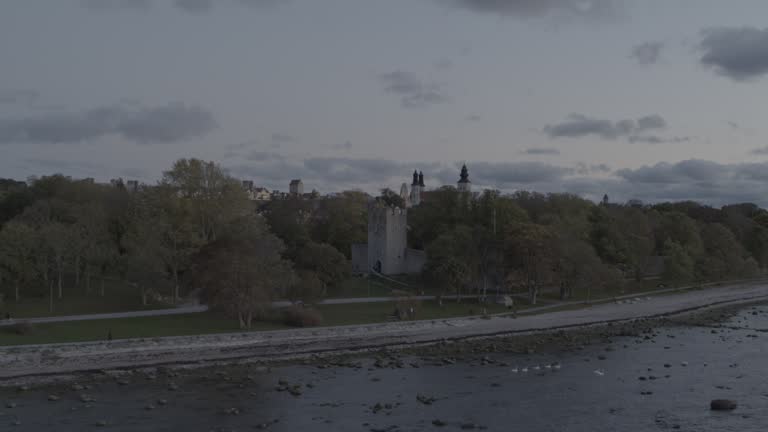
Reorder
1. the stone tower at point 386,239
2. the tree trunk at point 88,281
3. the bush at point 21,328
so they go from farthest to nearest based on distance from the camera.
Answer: the stone tower at point 386,239
the tree trunk at point 88,281
the bush at point 21,328

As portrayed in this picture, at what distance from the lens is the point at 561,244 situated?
61.7 meters

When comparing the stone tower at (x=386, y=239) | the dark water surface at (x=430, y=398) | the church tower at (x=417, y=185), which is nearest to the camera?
the dark water surface at (x=430, y=398)

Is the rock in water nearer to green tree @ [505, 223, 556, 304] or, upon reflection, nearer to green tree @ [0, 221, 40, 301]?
green tree @ [505, 223, 556, 304]

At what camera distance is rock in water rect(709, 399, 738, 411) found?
28.3 meters

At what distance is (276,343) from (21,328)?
13.7 meters

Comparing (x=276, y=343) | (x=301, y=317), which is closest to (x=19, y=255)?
(x=301, y=317)

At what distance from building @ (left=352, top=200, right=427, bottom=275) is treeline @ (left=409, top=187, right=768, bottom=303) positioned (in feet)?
13.1

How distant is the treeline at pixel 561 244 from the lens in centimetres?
6059

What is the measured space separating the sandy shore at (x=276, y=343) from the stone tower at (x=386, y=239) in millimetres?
21242

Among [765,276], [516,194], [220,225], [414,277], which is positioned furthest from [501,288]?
[765,276]

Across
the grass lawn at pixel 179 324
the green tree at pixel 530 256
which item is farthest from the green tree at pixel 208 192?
the green tree at pixel 530 256

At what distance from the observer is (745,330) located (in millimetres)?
51125

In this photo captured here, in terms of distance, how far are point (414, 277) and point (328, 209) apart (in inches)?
833

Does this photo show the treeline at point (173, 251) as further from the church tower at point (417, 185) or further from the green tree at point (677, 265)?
the church tower at point (417, 185)
